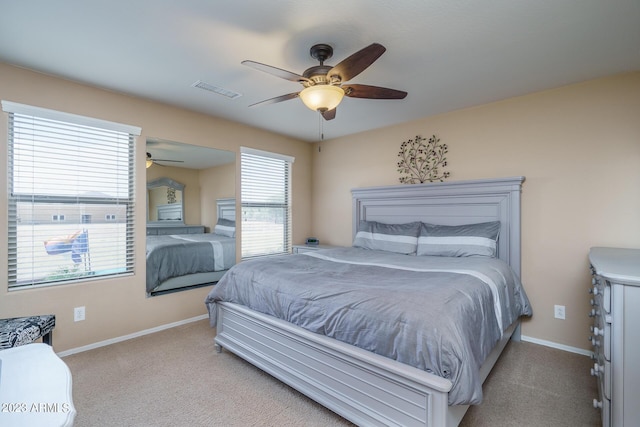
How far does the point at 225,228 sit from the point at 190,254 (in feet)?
1.73

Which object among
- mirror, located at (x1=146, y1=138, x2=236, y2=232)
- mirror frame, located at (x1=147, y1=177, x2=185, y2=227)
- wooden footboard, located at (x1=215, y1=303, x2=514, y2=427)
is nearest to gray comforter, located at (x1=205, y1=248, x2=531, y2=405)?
wooden footboard, located at (x1=215, y1=303, x2=514, y2=427)

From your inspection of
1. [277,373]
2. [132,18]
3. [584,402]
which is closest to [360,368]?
[277,373]

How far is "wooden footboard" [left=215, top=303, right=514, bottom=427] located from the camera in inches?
55.7

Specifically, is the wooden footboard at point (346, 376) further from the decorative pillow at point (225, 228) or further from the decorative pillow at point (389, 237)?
the decorative pillow at point (225, 228)

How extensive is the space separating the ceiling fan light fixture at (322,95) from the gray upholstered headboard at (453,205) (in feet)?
6.49

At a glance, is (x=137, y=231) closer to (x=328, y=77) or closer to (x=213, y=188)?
(x=213, y=188)

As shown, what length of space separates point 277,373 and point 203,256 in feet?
6.37

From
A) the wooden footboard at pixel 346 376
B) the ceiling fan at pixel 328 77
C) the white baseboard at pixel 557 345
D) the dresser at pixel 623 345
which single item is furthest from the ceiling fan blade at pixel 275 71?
the white baseboard at pixel 557 345

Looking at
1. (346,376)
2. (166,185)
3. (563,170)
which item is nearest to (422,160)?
(563,170)

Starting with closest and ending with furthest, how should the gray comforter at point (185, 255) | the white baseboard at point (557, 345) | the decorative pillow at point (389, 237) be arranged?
the white baseboard at point (557, 345)
the gray comforter at point (185, 255)
the decorative pillow at point (389, 237)

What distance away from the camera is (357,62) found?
1.76m

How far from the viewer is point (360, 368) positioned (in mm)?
1638

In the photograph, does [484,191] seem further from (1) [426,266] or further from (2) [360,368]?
(2) [360,368]

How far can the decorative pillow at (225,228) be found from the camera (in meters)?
3.74
